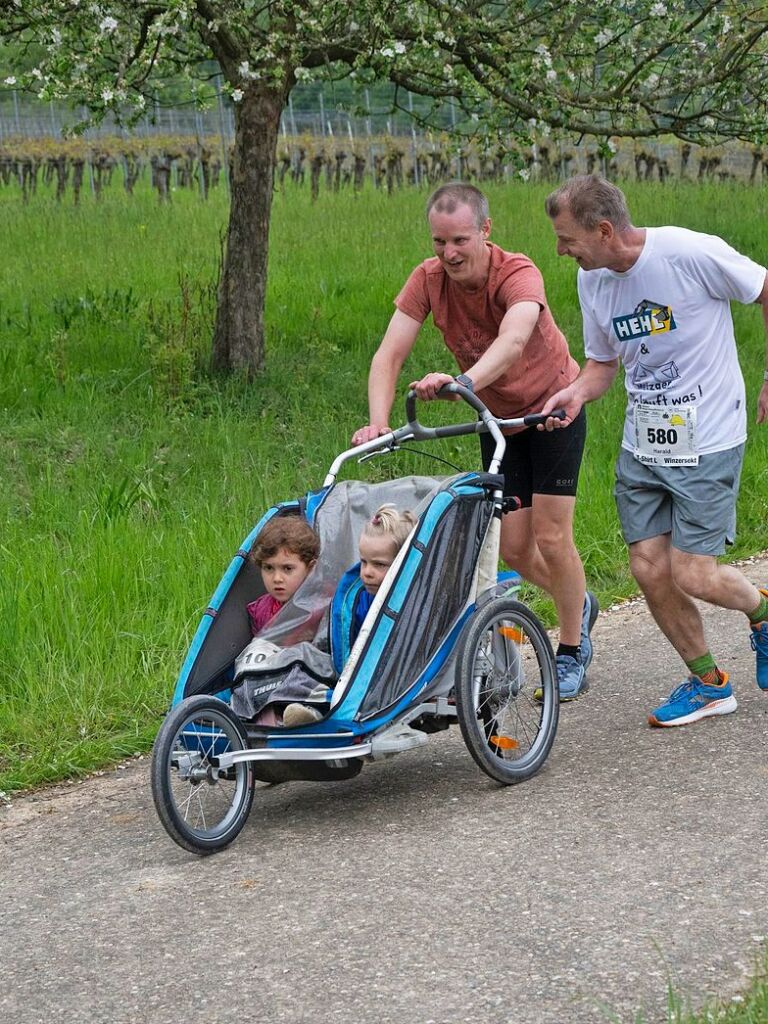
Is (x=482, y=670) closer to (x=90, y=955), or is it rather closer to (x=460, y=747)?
(x=460, y=747)

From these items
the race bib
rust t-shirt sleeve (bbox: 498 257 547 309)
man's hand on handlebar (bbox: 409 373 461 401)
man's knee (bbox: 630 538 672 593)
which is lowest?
man's knee (bbox: 630 538 672 593)

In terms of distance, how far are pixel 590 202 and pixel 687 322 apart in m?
0.53

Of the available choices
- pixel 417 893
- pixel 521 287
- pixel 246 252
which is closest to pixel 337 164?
pixel 246 252

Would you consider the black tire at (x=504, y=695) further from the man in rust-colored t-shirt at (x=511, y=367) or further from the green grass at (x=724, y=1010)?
the green grass at (x=724, y=1010)

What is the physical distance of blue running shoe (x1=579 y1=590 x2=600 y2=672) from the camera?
19.7 feet

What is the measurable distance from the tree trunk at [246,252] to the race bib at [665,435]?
6348mm

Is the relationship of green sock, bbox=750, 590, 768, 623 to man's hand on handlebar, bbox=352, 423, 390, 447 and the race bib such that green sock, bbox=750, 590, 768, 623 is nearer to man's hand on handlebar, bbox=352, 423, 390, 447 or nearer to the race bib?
the race bib

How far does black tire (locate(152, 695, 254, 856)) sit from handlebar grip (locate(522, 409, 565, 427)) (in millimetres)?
1464

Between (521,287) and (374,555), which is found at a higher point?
(521,287)

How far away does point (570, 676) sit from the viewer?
5.87 metres

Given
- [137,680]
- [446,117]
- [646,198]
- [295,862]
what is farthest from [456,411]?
[446,117]

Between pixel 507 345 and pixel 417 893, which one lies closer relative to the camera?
pixel 417 893

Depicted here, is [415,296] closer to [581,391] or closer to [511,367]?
[511,367]

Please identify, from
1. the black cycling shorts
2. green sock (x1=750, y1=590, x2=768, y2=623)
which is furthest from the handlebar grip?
green sock (x1=750, y1=590, x2=768, y2=623)
